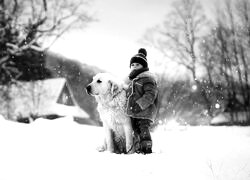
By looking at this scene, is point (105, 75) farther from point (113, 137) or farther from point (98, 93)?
point (113, 137)

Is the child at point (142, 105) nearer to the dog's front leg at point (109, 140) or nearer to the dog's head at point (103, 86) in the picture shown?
the dog's head at point (103, 86)

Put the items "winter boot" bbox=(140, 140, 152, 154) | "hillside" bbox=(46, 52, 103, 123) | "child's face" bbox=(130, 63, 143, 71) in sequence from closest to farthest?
"winter boot" bbox=(140, 140, 152, 154) → "child's face" bbox=(130, 63, 143, 71) → "hillside" bbox=(46, 52, 103, 123)

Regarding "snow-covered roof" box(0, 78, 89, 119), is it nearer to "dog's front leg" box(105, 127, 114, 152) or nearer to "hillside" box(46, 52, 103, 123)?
"hillside" box(46, 52, 103, 123)

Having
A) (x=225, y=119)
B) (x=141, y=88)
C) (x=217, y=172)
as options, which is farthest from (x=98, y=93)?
(x=225, y=119)

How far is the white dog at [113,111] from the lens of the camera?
5031mm

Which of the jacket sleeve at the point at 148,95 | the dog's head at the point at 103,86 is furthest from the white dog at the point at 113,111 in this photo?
the jacket sleeve at the point at 148,95

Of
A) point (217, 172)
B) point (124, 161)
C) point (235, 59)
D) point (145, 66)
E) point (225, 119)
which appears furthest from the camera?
point (225, 119)

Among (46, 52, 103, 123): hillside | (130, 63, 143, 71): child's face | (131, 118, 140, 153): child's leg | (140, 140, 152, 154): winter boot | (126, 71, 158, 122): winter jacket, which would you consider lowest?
(140, 140, 152, 154): winter boot

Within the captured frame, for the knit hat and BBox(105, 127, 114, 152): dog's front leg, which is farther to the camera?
the knit hat

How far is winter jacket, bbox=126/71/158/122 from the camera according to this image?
193 inches

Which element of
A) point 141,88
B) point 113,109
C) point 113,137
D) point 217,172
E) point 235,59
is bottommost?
point 217,172

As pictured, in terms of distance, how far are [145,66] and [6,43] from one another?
45.6ft

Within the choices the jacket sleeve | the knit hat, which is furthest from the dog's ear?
the knit hat

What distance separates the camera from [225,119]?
124 ft
